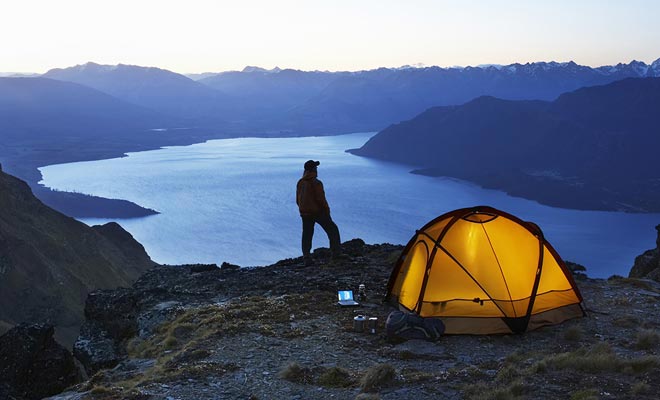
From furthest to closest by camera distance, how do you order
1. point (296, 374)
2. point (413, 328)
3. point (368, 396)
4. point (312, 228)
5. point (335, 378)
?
point (312, 228) → point (413, 328) → point (296, 374) → point (335, 378) → point (368, 396)

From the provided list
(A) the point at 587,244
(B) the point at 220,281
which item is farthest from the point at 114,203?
(B) the point at 220,281

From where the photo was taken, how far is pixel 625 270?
123438mm

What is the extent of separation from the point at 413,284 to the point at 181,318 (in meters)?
5.00

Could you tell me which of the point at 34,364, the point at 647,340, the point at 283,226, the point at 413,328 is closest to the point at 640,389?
the point at 647,340

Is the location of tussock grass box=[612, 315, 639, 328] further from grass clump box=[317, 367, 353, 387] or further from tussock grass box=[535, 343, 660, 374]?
grass clump box=[317, 367, 353, 387]

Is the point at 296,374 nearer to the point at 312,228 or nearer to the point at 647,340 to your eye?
the point at 647,340

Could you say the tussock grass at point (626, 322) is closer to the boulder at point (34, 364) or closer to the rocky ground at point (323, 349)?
the rocky ground at point (323, 349)

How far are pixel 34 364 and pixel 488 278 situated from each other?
11.1 metres

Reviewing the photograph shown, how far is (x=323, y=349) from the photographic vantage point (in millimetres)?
10008

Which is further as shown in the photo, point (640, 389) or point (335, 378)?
point (335, 378)

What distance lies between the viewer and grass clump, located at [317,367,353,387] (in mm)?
8320

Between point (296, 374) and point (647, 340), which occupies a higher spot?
point (647, 340)

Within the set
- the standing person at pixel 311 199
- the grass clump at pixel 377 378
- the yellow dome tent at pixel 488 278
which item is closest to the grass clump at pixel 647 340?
the yellow dome tent at pixel 488 278

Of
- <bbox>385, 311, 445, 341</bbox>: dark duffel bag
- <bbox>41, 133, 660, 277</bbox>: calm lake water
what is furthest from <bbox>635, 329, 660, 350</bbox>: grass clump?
<bbox>41, 133, 660, 277</bbox>: calm lake water
